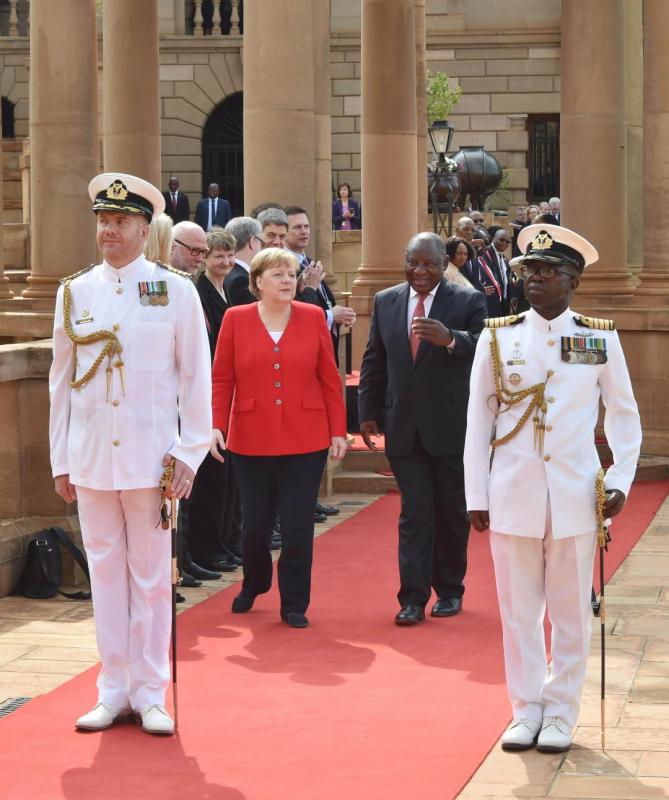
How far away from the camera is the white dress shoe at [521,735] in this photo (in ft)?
19.7

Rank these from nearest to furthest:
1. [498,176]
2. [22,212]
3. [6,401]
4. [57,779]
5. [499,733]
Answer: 1. [57,779]
2. [499,733]
3. [6,401]
4. [22,212]
5. [498,176]

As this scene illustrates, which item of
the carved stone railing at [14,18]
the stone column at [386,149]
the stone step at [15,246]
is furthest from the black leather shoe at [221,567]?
the carved stone railing at [14,18]

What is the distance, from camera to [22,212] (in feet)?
71.4

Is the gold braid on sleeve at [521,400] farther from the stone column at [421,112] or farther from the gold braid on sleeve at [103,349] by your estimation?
the stone column at [421,112]

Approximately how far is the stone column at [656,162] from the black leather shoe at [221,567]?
22.8ft

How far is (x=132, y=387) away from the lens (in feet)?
21.0

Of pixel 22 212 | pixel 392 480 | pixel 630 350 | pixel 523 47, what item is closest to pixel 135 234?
pixel 392 480

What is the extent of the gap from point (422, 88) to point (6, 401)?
14169 millimetres

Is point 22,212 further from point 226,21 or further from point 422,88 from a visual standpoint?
point 226,21

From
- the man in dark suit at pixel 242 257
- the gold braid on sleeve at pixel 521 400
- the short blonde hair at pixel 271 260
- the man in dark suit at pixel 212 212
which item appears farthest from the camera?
the man in dark suit at pixel 212 212

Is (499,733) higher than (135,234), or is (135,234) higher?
(135,234)

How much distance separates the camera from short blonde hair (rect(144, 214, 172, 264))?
7648mm

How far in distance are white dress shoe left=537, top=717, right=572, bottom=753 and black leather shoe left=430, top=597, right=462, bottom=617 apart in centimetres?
257

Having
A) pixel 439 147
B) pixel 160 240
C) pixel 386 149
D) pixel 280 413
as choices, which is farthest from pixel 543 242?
pixel 439 147
